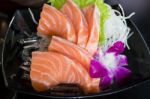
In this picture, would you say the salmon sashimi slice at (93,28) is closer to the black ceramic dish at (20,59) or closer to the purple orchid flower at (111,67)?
the purple orchid flower at (111,67)

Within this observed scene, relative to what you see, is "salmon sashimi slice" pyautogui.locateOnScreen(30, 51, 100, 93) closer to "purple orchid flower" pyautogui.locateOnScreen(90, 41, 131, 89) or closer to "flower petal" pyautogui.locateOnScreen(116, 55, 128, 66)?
"purple orchid flower" pyautogui.locateOnScreen(90, 41, 131, 89)

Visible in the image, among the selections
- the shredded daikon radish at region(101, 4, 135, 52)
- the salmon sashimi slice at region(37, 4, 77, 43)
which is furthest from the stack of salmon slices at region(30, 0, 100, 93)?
the shredded daikon radish at region(101, 4, 135, 52)

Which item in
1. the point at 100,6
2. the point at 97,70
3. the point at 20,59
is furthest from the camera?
the point at 100,6

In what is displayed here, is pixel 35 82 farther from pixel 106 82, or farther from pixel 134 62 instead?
pixel 134 62

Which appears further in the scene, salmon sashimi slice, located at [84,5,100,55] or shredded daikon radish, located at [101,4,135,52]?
shredded daikon radish, located at [101,4,135,52]

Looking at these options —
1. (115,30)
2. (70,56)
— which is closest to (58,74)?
(70,56)

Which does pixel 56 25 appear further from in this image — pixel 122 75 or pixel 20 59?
pixel 122 75

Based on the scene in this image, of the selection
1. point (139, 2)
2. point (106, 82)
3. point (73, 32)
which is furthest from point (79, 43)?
point (139, 2)
